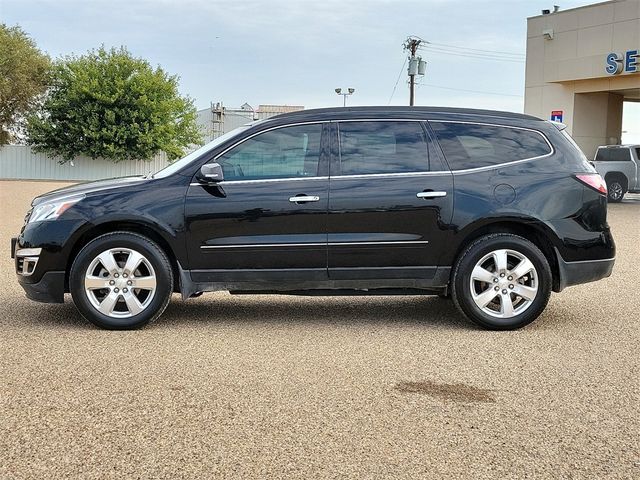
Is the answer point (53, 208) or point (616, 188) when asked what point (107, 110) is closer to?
point (616, 188)

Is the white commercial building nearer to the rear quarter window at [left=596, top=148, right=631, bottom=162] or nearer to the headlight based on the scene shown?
the rear quarter window at [left=596, top=148, right=631, bottom=162]

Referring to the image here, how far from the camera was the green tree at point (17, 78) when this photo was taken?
50344 millimetres

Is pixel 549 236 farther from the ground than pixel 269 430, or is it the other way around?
pixel 549 236

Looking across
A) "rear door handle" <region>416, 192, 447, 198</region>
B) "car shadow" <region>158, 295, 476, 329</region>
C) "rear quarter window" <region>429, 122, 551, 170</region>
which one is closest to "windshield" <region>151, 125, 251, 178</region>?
"car shadow" <region>158, 295, 476, 329</region>

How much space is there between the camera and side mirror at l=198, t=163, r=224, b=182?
255 inches

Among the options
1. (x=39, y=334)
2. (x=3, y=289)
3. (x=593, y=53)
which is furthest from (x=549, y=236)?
(x=593, y=53)

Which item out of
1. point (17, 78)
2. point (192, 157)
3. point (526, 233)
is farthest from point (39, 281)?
point (17, 78)

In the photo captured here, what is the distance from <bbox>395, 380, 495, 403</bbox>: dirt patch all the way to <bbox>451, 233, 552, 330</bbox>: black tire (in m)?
1.65

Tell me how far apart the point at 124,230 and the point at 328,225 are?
1.66m

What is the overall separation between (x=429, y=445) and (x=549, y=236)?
3.27 meters

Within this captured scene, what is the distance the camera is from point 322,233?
21.6 feet

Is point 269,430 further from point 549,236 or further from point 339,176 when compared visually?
point 549,236

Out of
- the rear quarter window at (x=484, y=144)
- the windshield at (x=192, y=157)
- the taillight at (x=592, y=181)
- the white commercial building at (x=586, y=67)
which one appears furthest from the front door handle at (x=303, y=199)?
the white commercial building at (x=586, y=67)

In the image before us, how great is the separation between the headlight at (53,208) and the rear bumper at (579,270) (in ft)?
13.1
